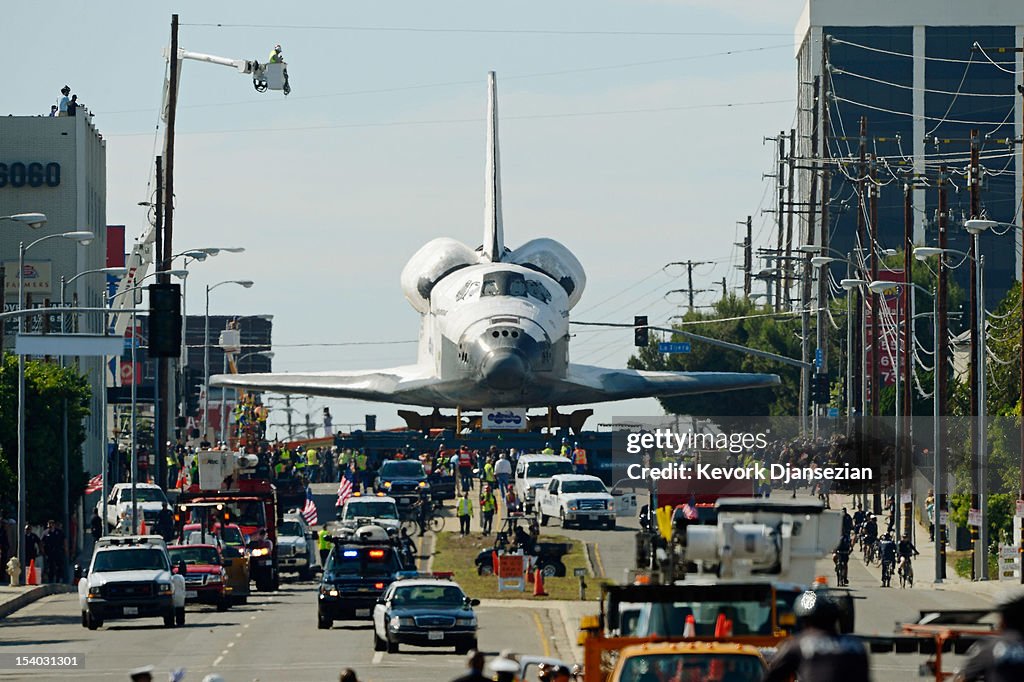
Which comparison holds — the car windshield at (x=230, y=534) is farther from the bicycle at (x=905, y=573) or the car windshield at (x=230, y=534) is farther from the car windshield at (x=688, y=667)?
the car windshield at (x=688, y=667)

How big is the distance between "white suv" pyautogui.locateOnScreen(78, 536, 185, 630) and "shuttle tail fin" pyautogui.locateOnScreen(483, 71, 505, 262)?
90.9ft

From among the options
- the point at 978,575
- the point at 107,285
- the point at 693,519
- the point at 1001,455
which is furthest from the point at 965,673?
the point at 107,285

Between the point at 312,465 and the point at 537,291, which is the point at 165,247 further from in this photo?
the point at 312,465

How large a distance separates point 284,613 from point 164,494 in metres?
25.0

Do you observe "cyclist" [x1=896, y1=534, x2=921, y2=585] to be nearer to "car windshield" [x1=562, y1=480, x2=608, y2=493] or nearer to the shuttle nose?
the shuttle nose

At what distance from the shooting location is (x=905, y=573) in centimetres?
4925

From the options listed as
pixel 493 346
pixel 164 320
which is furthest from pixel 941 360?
pixel 164 320

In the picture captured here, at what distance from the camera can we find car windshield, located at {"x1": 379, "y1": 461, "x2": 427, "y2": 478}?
70.2 metres

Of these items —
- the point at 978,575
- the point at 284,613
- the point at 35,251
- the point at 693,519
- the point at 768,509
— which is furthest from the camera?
the point at 35,251

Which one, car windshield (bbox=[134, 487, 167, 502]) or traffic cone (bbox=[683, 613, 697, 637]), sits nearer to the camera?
traffic cone (bbox=[683, 613, 697, 637])

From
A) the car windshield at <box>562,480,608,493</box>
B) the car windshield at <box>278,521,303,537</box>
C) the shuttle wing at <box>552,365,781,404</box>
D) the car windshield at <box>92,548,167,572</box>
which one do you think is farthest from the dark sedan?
the car windshield at <box>562,480,608,493</box>

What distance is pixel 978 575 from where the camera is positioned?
168ft

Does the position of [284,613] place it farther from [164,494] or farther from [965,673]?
[965,673]

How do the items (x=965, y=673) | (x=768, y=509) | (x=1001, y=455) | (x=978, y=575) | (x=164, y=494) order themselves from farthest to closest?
(x=164, y=494)
(x=1001, y=455)
(x=978, y=575)
(x=768, y=509)
(x=965, y=673)
